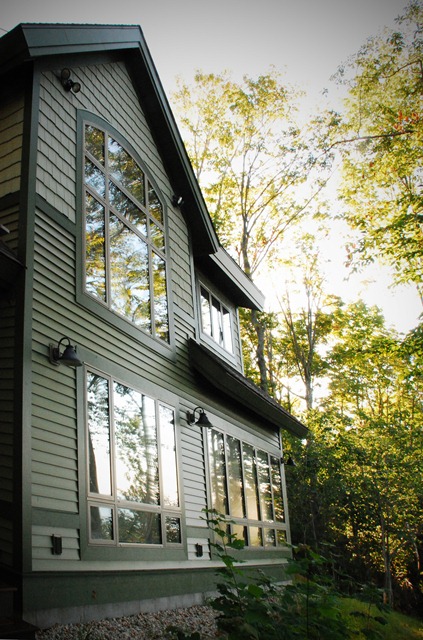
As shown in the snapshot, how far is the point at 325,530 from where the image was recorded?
67.6ft

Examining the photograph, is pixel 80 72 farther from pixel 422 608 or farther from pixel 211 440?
pixel 422 608

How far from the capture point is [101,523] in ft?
20.7

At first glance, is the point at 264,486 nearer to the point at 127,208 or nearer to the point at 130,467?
the point at 130,467

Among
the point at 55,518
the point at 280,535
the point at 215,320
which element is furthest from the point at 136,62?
the point at 280,535

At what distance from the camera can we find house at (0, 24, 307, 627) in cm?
552

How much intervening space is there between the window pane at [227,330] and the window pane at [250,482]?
230 centimetres

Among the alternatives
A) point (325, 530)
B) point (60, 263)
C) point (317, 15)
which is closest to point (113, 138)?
point (60, 263)

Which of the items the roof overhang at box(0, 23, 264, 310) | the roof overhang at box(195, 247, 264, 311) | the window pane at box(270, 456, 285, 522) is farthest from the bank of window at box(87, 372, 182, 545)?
the window pane at box(270, 456, 285, 522)

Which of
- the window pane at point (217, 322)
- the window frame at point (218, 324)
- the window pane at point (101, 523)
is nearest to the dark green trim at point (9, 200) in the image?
the window pane at point (101, 523)

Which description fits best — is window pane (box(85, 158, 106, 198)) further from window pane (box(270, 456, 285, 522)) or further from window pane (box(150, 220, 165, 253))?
window pane (box(270, 456, 285, 522))

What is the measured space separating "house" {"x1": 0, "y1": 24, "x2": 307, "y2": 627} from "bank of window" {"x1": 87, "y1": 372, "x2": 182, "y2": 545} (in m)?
0.03

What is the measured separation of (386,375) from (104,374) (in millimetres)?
23887

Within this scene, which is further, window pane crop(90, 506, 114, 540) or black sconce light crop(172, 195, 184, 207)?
black sconce light crop(172, 195, 184, 207)

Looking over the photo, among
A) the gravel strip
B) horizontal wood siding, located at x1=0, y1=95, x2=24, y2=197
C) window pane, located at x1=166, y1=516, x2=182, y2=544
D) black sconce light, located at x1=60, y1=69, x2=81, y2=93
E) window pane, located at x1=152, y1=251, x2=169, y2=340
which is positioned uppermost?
black sconce light, located at x1=60, y1=69, x2=81, y2=93
